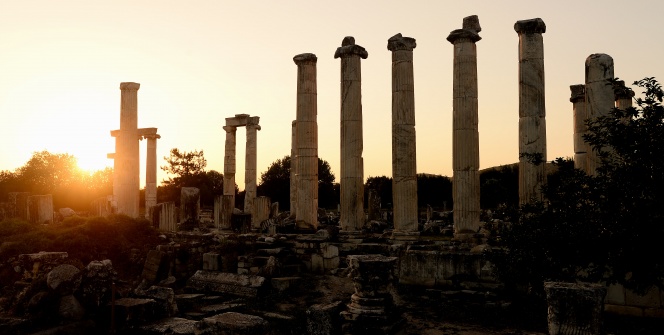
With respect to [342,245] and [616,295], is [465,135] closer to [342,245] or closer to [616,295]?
[342,245]

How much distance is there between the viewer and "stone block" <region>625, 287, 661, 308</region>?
11053 millimetres

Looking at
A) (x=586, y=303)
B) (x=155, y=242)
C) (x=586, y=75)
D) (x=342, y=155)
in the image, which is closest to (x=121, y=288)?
(x=155, y=242)

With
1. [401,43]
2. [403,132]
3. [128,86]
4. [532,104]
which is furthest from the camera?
[128,86]

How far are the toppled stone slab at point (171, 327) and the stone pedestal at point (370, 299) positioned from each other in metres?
3.12

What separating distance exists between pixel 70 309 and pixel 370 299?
5.99m

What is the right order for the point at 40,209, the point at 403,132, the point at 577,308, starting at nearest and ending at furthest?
→ the point at 577,308 → the point at 403,132 → the point at 40,209

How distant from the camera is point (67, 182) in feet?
235

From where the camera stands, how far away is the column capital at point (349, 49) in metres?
20.9

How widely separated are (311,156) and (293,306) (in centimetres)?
944

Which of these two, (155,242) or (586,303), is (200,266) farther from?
(586,303)

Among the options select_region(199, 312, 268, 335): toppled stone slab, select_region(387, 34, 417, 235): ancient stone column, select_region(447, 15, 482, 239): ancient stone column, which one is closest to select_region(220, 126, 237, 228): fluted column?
select_region(387, 34, 417, 235): ancient stone column

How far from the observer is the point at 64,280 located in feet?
35.6

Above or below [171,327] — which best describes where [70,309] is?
above


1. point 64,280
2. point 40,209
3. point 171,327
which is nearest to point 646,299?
point 171,327
